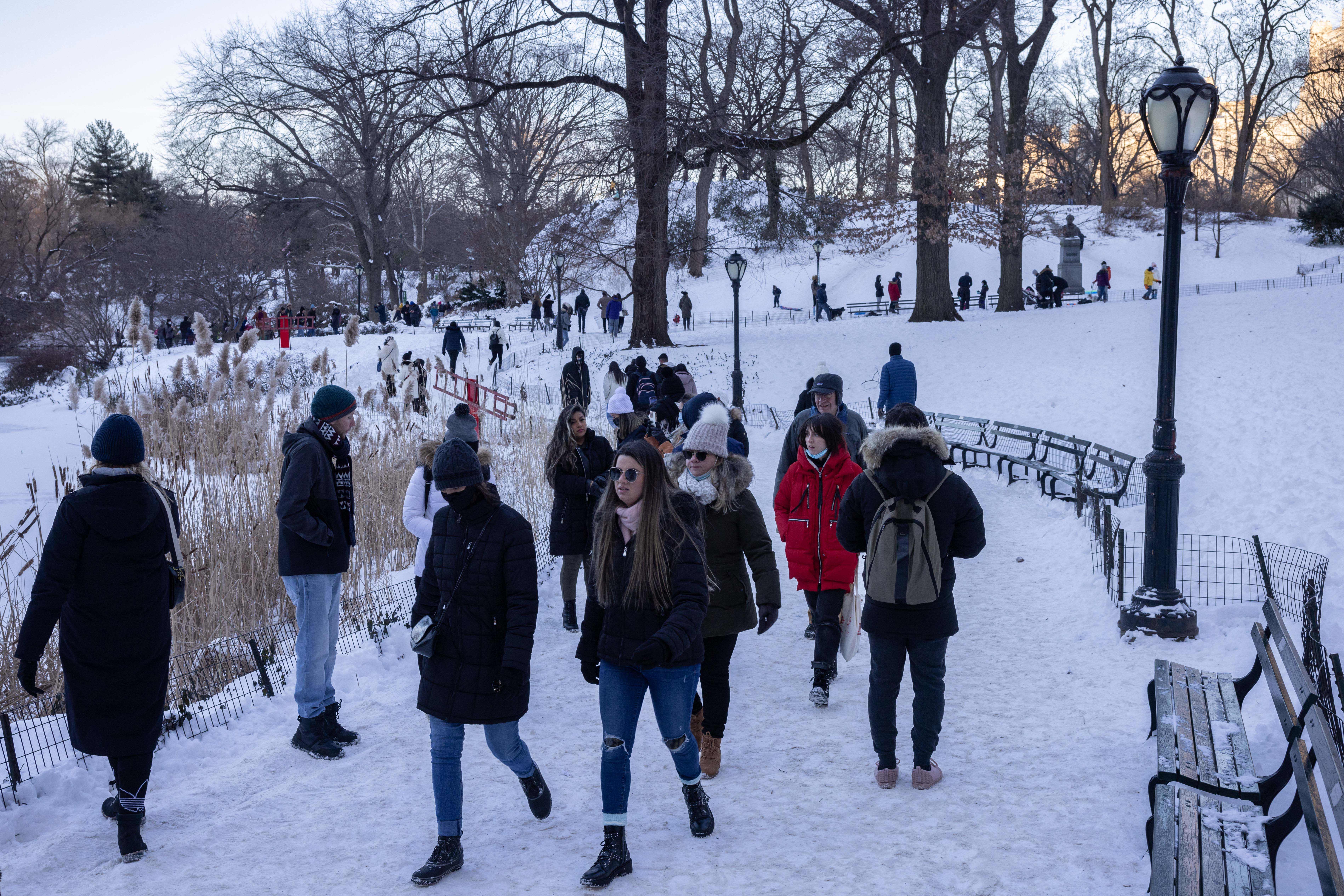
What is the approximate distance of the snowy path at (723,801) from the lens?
4.07m

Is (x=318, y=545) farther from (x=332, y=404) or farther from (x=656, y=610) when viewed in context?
(x=656, y=610)

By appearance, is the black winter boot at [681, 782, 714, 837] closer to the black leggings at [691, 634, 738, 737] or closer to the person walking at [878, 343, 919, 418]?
the black leggings at [691, 634, 738, 737]

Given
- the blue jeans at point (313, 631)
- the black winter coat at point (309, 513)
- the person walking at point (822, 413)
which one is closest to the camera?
the black winter coat at point (309, 513)

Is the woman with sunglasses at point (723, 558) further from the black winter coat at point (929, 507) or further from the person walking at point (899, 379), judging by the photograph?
the person walking at point (899, 379)

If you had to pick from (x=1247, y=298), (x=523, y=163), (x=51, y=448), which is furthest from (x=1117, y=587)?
(x=523, y=163)

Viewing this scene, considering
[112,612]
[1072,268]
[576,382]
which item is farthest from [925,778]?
[1072,268]

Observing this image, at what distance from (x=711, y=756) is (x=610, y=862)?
44.0 inches

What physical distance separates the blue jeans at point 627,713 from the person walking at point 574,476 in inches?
104

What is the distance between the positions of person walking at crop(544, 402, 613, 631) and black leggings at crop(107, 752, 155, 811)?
117 inches

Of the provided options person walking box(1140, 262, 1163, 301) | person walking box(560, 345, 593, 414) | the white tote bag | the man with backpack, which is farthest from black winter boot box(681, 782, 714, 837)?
person walking box(1140, 262, 1163, 301)

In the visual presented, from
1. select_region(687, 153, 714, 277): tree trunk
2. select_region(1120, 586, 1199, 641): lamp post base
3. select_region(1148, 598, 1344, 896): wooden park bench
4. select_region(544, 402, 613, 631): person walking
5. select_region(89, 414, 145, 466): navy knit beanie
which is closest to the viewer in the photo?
select_region(1148, 598, 1344, 896): wooden park bench

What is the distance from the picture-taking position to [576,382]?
51.8ft

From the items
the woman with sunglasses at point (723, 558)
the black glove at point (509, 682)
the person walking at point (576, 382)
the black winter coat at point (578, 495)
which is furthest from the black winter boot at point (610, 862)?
the person walking at point (576, 382)

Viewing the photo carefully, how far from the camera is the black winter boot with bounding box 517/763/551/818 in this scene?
4422 millimetres
